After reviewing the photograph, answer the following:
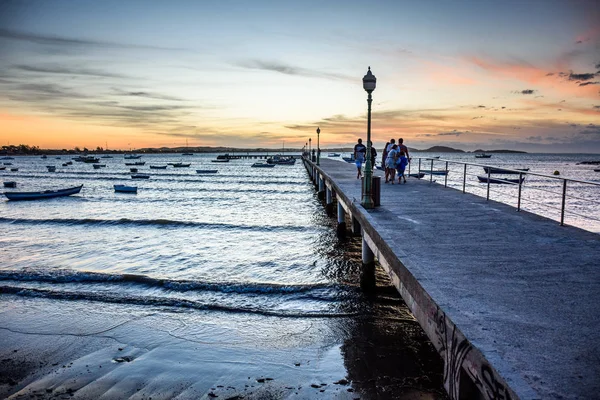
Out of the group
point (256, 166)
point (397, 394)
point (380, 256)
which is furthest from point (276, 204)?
point (256, 166)

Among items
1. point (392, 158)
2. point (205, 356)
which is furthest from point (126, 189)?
point (205, 356)

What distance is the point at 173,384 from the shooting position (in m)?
5.81

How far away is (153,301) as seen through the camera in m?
9.69

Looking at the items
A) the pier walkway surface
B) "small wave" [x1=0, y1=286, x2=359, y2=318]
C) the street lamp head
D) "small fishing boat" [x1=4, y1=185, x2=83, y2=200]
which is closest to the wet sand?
"small wave" [x1=0, y1=286, x2=359, y2=318]

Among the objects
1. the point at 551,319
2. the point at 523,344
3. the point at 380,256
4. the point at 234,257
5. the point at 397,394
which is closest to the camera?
the point at 523,344

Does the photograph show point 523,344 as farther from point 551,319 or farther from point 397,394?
point 397,394

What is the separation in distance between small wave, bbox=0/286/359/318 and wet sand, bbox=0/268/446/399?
32cm

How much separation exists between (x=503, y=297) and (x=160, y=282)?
9.25 m

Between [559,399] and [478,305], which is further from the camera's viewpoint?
[478,305]

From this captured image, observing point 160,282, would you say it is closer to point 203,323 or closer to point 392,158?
point 203,323

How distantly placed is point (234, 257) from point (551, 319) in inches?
453

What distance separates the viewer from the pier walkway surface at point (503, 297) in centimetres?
310

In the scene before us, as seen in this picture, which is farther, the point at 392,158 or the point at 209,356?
the point at 392,158

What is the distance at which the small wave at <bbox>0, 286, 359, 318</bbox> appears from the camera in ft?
28.6
